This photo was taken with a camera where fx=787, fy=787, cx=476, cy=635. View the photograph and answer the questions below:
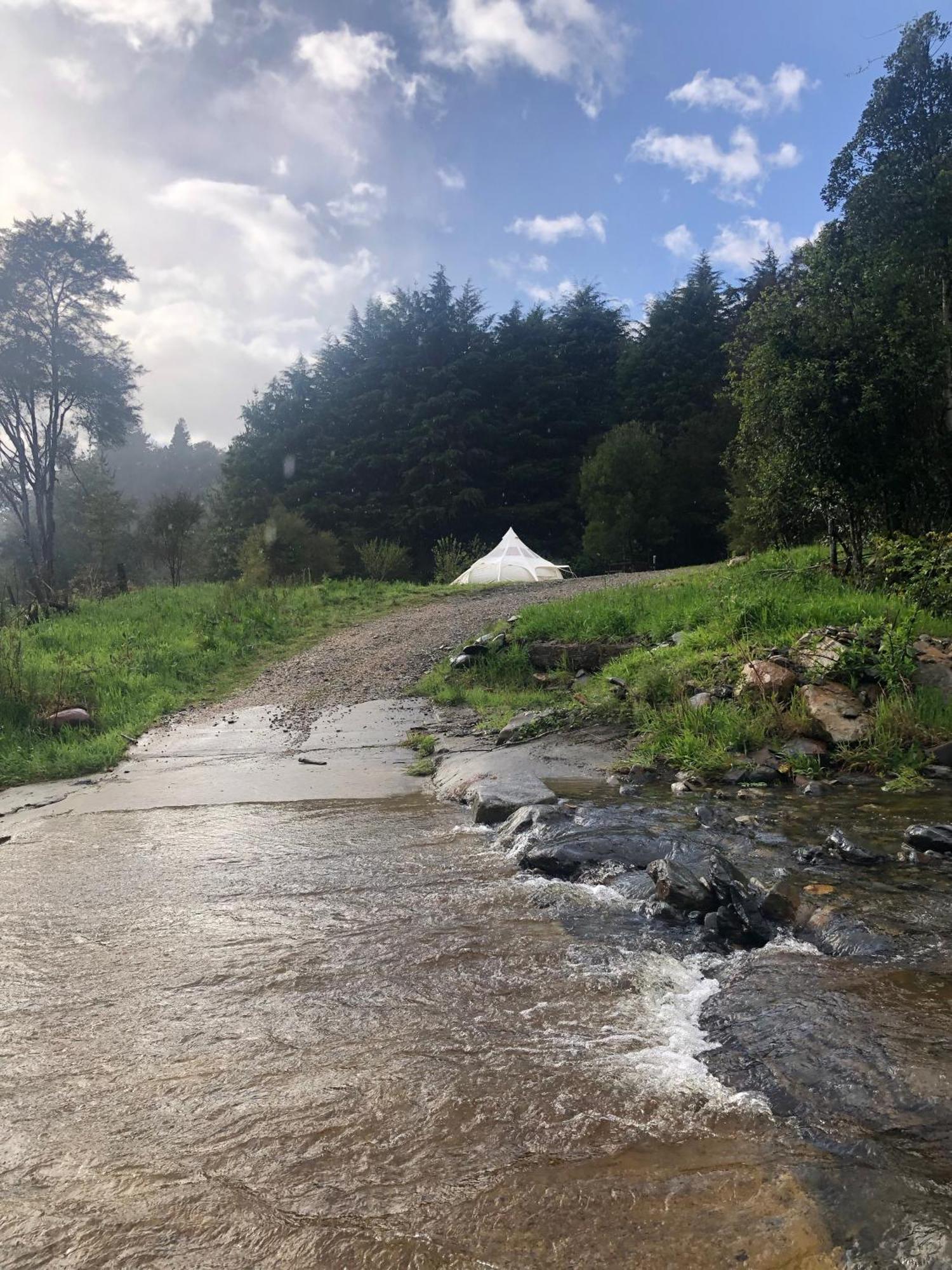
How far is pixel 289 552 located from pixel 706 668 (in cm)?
2098

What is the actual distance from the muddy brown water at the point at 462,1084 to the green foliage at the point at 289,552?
21.7 meters

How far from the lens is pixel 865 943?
3.53 meters

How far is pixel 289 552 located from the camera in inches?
1068

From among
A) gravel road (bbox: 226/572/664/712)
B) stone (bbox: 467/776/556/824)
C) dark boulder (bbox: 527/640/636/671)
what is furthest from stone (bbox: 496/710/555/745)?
gravel road (bbox: 226/572/664/712)

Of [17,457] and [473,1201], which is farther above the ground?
[17,457]

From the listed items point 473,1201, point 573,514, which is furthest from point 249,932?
point 573,514

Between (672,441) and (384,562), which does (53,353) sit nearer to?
(384,562)

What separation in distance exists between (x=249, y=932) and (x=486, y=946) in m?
1.20

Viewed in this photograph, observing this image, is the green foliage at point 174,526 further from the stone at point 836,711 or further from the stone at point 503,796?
the stone at point 836,711

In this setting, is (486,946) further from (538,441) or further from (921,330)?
(538,441)

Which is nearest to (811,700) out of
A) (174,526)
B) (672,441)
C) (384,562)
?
(384,562)

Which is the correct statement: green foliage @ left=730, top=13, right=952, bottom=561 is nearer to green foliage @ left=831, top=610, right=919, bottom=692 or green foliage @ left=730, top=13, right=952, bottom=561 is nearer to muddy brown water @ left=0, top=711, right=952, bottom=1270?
green foliage @ left=831, top=610, right=919, bottom=692

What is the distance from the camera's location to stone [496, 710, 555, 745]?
8.12 meters

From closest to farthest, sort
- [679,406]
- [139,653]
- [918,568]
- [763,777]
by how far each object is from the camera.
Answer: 1. [763,777]
2. [918,568]
3. [139,653]
4. [679,406]
